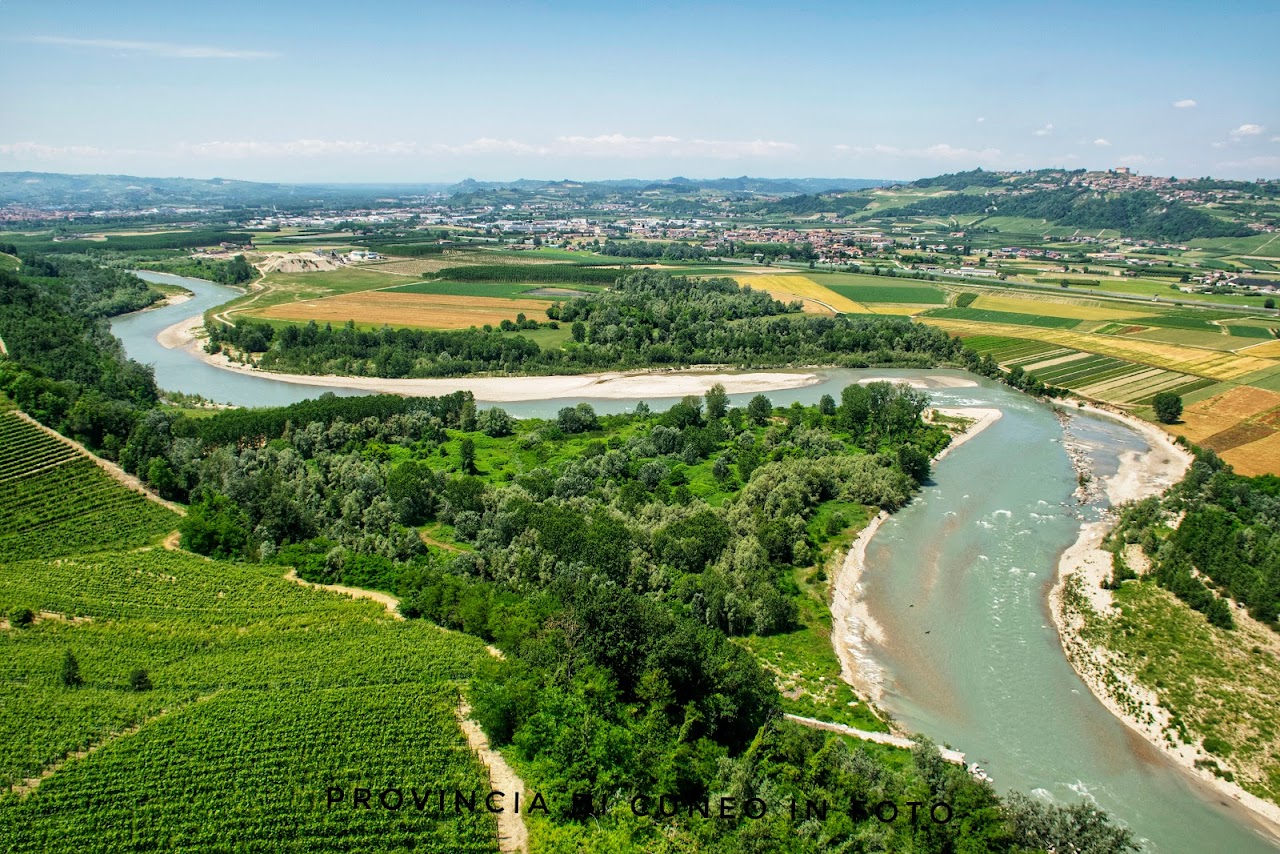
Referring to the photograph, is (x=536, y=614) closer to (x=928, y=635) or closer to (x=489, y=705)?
(x=489, y=705)

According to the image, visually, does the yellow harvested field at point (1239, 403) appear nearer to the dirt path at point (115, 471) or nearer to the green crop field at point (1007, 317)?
the green crop field at point (1007, 317)

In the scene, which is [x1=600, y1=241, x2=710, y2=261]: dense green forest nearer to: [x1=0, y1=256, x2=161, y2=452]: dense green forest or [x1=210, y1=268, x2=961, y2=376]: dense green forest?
[x1=210, y1=268, x2=961, y2=376]: dense green forest

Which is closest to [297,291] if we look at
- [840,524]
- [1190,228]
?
[840,524]

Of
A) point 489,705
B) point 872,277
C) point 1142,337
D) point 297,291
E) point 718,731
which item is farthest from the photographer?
point 872,277

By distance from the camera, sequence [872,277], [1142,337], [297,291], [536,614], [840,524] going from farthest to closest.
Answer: [872,277] < [297,291] < [1142,337] < [840,524] < [536,614]

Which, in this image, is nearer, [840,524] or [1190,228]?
[840,524]

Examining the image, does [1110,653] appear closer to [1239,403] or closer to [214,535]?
[214,535]

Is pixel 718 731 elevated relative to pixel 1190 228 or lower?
lower
